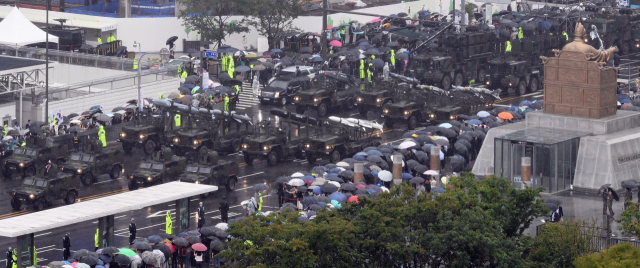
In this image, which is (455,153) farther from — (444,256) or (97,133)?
(444,256)

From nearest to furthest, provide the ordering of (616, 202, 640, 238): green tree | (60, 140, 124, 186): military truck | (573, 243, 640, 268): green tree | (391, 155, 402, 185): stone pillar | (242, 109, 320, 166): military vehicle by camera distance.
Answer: (573, 243, 640, 268): green tree
(616, 202, 640, 238): green tree
(391, 155, 402, 185): stone pillar
(60, 140, 124, 186): military truck
(242, 109, 320, 166): military vehicle

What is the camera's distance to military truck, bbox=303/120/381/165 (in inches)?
2055

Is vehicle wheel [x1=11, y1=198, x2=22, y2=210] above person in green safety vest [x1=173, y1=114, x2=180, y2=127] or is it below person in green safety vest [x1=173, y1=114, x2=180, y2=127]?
below

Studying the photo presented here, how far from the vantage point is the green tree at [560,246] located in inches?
1213

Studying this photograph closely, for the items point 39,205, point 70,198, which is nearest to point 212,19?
point 70,198

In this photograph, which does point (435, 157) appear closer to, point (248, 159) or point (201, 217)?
point (248, 159)

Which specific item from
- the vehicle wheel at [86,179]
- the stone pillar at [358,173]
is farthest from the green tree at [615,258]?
the vehicle wheel at [86,179]

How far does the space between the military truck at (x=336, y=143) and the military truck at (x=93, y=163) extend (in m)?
8.10

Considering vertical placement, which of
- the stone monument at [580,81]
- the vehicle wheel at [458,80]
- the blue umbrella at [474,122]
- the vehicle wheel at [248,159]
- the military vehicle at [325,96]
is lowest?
the vehicle wheel at [248,159]

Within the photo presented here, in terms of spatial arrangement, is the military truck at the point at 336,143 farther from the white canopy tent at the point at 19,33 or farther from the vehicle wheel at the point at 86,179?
the white canopy tent at the point at 19,33

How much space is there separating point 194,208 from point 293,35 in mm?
35291

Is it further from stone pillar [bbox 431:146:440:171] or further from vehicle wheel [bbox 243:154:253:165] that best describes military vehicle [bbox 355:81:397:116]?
stone pillar [bbox 431:146:440:171]

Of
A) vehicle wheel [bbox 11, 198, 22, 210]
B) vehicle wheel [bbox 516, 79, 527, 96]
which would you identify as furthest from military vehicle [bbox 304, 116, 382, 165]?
vehicle wheel [bbox 516, 79, 527, 96]

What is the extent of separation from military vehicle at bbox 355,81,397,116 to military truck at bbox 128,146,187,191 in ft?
46.1
